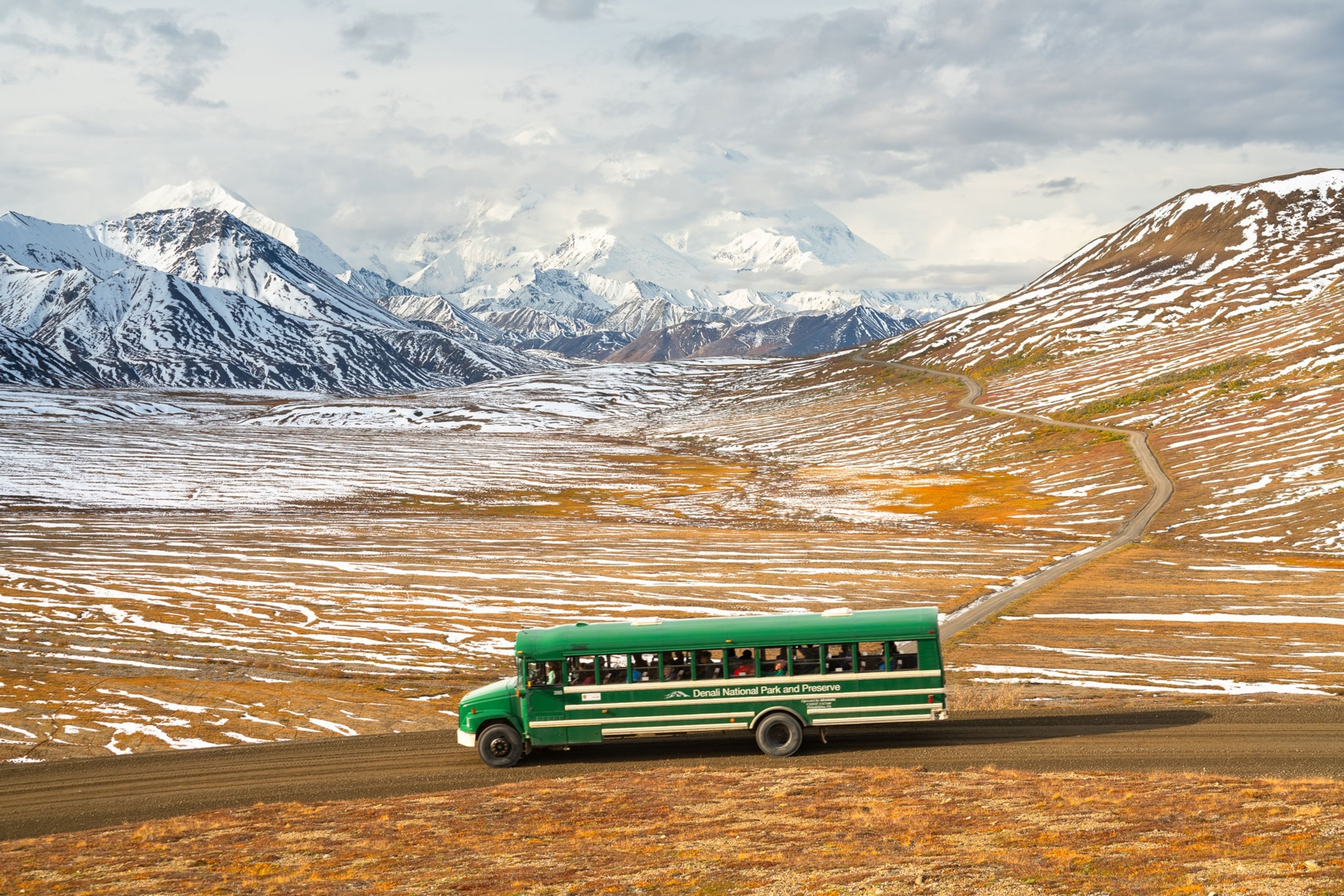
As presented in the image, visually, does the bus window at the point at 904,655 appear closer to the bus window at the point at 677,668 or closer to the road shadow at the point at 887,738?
the road shadow at the point at 887,738

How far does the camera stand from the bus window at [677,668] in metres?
32.8

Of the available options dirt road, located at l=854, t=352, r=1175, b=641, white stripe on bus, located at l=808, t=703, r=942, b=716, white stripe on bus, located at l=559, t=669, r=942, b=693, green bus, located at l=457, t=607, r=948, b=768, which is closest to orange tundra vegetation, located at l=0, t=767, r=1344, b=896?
white stripe on bus, located at l=808, t=703, r=942, b=716

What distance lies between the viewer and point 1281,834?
22.1 meters

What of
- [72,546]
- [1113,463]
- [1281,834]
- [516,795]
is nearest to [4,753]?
[516,795]

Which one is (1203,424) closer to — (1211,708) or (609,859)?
(1211,708)

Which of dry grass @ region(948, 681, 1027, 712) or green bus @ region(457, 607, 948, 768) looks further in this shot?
dry grass @ region(948, 681, 1027, 712)

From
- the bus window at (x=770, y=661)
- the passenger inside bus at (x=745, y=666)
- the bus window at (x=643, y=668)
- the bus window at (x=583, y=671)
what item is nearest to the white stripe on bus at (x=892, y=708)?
the bus window at (x=770, y=661)

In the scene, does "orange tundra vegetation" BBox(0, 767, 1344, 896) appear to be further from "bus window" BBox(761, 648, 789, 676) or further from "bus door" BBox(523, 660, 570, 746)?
"bus window" BBox(761, 648, 789, 676)

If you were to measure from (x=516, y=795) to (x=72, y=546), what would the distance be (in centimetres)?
9372

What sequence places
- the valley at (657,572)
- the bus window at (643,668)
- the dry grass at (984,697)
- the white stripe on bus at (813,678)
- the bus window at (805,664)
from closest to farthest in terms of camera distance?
the white stripe on bus at (813,678)
the bus window at (805,664)
the bus window at (643,668)
the dry grass at (984,697)
the valley at (657,572)

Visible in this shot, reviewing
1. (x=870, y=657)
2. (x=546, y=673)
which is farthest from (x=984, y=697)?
(x=546, y=673)

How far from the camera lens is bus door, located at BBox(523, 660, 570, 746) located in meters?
33.0

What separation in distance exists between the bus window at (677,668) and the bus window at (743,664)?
4.24 ft

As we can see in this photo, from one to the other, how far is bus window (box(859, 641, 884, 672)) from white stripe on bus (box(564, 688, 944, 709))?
2.32ft
